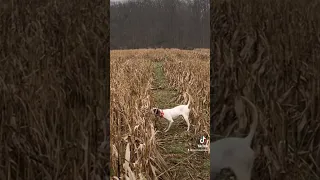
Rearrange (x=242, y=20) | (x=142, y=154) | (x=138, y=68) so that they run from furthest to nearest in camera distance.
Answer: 1. (x=242, y=20)
2. (x=138, y=68)
3. (x=142, y=154)

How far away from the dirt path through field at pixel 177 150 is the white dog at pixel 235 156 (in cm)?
4

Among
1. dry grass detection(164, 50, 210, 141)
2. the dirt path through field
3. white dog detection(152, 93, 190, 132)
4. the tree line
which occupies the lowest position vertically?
the dirt path through field

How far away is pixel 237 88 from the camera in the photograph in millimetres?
1022

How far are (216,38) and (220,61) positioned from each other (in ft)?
0.19

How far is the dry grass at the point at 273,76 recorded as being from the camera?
897 mm

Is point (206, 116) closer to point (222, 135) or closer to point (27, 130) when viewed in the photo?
point (222, 135)

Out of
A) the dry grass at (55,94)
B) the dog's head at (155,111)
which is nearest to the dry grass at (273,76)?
the dog's head at (155,111)

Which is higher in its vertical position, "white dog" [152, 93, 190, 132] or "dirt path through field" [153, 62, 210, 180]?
"white dog" [152, 93, 190, 132]

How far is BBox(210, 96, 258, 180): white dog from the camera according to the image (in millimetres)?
858

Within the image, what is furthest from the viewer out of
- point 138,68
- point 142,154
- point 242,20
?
point 242,20

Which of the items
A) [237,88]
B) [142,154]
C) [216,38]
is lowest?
[142,154]

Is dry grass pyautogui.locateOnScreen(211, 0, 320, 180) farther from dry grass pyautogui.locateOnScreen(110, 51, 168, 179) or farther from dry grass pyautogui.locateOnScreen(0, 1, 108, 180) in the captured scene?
dry grass pyautogui.locateOnScreen(0, 1, 108, 180)

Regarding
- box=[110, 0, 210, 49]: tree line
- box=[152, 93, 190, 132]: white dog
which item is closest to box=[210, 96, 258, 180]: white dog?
box=[152, 93, 190, 132]: white dog

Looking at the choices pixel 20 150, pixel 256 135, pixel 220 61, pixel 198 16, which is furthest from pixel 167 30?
pixel 20 150
